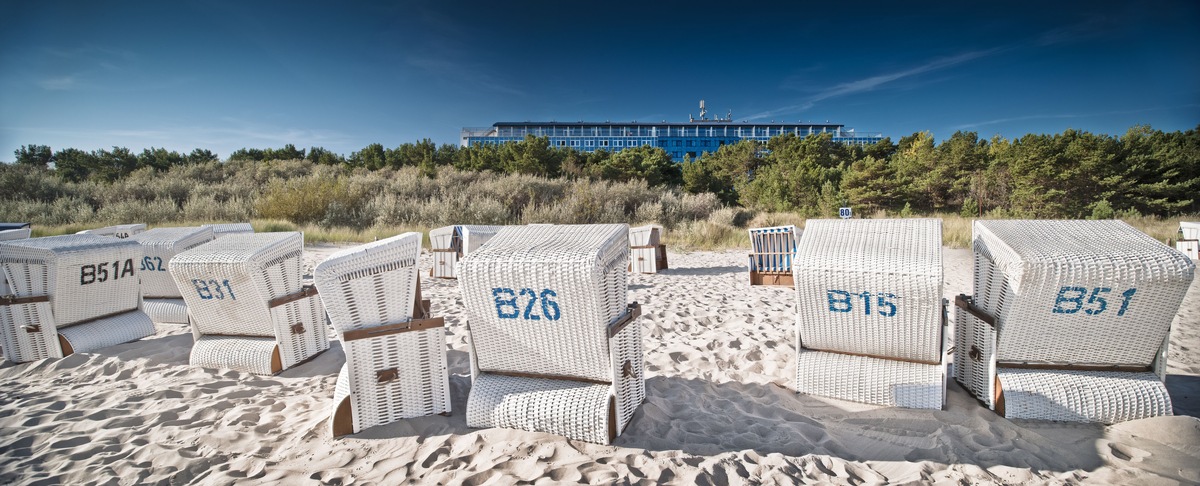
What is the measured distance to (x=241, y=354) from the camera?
384cm

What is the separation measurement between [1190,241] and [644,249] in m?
10.0

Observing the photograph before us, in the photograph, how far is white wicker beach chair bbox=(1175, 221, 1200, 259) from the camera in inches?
368

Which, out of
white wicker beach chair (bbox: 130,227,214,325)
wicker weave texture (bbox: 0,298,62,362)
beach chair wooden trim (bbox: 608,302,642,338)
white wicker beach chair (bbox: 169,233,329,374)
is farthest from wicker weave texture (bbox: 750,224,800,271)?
wicker weave texture (bbox: 0,298,62,362)

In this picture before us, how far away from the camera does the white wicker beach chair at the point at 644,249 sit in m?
8.73

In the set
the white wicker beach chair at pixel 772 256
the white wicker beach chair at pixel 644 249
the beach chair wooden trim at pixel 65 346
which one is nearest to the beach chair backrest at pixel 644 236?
the white wicker beach chair at pixel 644 249

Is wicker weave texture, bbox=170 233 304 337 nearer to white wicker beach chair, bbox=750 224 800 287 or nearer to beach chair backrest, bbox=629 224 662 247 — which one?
beach chair backrest, bbox=629 224 662 247

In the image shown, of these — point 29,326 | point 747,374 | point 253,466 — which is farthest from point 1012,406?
point 29,326

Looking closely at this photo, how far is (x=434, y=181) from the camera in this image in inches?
840

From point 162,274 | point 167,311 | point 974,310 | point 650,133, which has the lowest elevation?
point 167,311

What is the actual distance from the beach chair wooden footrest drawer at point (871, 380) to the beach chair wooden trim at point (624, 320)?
4.01 feet

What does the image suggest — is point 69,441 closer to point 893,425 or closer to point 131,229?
point 893,425

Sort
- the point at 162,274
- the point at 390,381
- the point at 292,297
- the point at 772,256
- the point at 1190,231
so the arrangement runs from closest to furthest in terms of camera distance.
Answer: the point at 390,381 → the point at 292,297 → the point at 162,274 → the point at 772,256 → the point at 1190,231

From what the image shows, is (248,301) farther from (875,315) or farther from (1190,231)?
(1190,231)

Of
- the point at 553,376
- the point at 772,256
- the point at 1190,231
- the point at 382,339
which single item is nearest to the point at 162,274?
the point at 382,339
